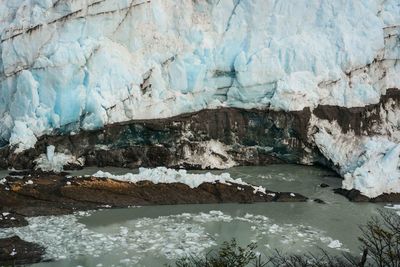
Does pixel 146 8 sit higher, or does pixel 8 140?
pixel 146 8

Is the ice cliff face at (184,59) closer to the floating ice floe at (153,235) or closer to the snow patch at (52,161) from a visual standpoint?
the snow patch at (52,161)

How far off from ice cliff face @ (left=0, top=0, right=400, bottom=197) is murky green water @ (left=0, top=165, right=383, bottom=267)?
438cm

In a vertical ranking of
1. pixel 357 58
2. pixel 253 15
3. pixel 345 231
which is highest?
pixel 253 15

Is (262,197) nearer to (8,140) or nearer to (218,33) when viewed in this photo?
A: (218,33)

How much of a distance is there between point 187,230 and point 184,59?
7659 mm

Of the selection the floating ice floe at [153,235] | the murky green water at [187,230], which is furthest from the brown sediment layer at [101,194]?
the floating ice floe at [153,235]

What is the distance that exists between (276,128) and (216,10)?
4492mm

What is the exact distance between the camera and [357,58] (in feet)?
60.7

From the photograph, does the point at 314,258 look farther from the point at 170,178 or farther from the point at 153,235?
the point at 170,178

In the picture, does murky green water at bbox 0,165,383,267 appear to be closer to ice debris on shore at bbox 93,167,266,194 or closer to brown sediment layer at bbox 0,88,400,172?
ice debris on shore at bbox 93,167,266,194

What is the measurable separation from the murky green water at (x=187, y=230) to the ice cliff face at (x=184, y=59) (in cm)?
438

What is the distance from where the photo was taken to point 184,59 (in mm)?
18406

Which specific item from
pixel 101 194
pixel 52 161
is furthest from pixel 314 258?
pixel 52 161

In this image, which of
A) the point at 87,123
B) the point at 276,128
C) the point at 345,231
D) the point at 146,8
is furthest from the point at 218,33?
the point at 345,231
